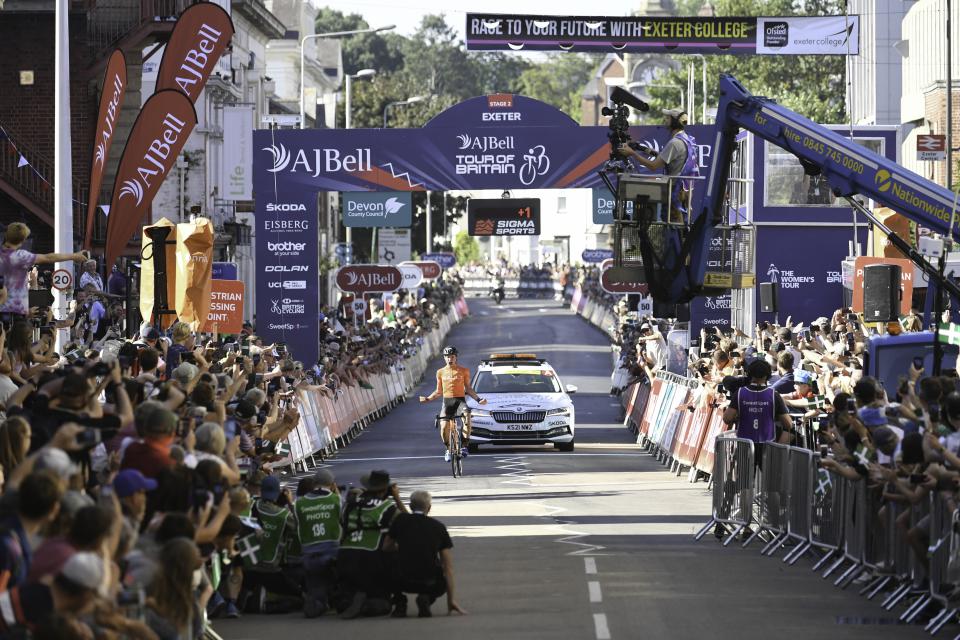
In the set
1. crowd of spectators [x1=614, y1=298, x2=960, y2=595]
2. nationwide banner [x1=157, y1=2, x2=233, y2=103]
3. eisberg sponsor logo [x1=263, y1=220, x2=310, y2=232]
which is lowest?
crowd of spectators [x1=614, y1=298, x2=960, y2=595]

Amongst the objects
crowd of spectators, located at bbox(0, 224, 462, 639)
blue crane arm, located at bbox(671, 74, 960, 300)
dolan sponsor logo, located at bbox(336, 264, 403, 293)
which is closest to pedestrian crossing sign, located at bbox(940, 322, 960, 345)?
blue crane arm, located at bbox(671, 74, 960, 300)

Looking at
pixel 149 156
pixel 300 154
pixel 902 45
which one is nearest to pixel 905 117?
pixel 902 45

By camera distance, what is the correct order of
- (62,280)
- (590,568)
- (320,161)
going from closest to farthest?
(590,568)
(62,280)
(320,161)

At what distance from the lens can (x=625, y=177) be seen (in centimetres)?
1859

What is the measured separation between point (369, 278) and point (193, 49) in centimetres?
2576

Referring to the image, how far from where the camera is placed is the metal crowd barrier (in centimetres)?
3009

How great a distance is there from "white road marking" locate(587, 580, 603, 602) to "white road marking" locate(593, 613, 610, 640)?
80 centimetres

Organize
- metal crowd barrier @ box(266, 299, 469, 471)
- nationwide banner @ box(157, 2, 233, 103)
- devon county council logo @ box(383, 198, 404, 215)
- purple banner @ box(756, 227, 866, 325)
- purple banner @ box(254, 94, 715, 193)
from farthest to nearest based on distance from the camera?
devon county council logo @ box(383, 198, 404, 215), purple banner @ box(756, 227, 866, 325), purple banner @ box(254, 94, 715, 193), metal crowd barrier @ box(266, 299, 469, 471), nationwide banner @ box(157, 2, 233, 103)

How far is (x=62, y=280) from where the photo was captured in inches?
808

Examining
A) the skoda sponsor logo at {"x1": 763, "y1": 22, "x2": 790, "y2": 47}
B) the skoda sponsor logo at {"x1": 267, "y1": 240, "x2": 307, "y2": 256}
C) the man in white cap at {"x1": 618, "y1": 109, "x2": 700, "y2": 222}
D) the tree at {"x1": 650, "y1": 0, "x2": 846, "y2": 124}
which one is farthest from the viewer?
the tree at {"x1": 650, "y1": 0, "x2": 846, "y2": 124}

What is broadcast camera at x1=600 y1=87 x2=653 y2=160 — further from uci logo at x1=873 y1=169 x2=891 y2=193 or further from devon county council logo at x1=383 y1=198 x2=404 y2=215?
devon county council logo at x1=383 y1=198 x2=404 y2=215

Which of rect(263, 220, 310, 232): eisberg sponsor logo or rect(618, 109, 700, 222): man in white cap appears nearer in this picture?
rect(618, 109, 700, 222): man in white cap

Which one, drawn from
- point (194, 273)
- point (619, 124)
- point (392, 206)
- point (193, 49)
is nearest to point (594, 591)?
point (619, 124)

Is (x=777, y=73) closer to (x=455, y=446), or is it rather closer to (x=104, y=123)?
(x=455, y=446)
